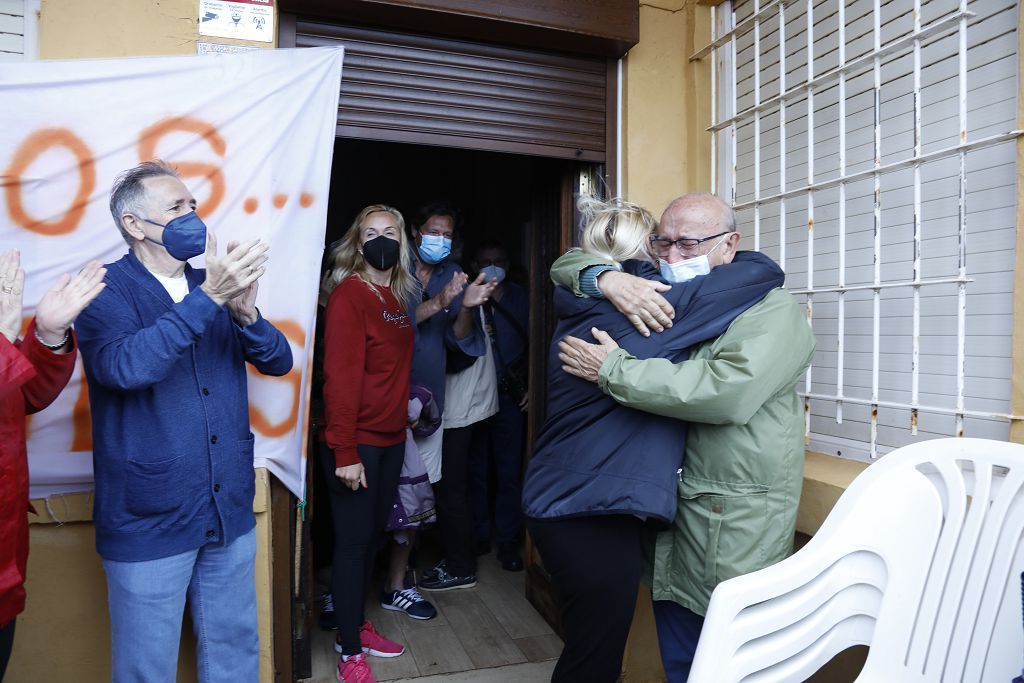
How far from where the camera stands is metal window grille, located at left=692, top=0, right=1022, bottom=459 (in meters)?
1.73

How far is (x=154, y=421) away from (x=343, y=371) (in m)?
0.86

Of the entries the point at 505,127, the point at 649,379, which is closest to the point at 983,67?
the point at 649,379

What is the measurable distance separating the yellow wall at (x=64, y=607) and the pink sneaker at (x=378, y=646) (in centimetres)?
87

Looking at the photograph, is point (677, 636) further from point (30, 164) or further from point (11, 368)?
point (30, 164)

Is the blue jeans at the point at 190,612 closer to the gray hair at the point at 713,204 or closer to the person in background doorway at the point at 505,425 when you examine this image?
the gray hair at the point at 713,204

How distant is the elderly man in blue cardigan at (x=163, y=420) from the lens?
1615 millimetres

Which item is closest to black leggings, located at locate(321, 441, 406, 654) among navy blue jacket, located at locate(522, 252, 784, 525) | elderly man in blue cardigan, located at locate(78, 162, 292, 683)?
elderly man in blue cardigan, located at locate(78, 162, 292, 683)

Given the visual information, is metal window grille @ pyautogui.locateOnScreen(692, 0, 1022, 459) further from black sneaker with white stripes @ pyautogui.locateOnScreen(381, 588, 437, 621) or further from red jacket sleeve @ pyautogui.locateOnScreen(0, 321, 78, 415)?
red jacket sleeve @ pyautogui.locateOnScreen(0, 321, 78, 415)

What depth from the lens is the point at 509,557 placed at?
12.6 ft

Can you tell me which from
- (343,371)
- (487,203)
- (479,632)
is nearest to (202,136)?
(343,371)

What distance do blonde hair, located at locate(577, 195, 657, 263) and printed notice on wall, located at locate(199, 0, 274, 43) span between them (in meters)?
1.30

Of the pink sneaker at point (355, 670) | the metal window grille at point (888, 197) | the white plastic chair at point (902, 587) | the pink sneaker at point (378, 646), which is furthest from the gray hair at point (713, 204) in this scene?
the pink sneaker at point (378, 646)

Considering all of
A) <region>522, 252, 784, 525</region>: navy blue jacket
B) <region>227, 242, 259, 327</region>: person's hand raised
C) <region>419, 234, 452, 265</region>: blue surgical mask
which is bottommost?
<region>522, 252, 784, 525</region>: navy blue jacket

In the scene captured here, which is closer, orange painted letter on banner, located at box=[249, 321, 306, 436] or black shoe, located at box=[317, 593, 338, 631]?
orange painted letter on banner, located at box=[249, 321, 306, 436]
